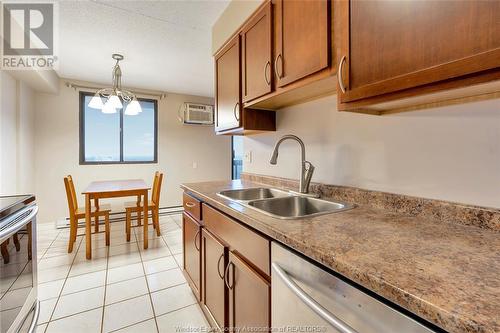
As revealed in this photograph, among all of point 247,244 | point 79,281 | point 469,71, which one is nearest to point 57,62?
point 79,281

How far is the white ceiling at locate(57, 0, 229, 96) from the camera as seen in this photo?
1982mm

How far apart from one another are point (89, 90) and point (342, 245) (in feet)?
15.4

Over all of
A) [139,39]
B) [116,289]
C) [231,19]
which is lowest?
[116,289]

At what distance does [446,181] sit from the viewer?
0.92 metres

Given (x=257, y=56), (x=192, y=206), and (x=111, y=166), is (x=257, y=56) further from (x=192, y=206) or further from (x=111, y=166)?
(x=111, y=166)

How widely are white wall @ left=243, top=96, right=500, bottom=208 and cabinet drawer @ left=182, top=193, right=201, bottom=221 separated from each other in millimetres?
789

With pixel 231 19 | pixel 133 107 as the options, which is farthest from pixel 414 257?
pixel 133 107

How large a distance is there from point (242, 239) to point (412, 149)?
86 cm

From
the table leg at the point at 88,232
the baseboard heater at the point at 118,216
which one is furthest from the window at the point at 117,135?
the table leg at the point at 88,232

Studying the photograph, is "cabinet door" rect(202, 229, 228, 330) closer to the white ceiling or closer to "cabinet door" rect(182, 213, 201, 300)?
"cabinet door" rect(182, 213, 201, 300)

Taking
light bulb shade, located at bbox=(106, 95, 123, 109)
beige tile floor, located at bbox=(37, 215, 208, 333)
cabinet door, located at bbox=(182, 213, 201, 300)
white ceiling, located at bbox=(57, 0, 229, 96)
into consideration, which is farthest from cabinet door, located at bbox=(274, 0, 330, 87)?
light bulb shade, located at bbox=(106, 95, 123, 109)

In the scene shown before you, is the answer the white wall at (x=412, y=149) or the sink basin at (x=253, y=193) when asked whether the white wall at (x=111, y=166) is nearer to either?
the sink basin at (x=253, y=193)

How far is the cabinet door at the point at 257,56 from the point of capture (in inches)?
55.6

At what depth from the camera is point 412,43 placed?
2.42 ft
